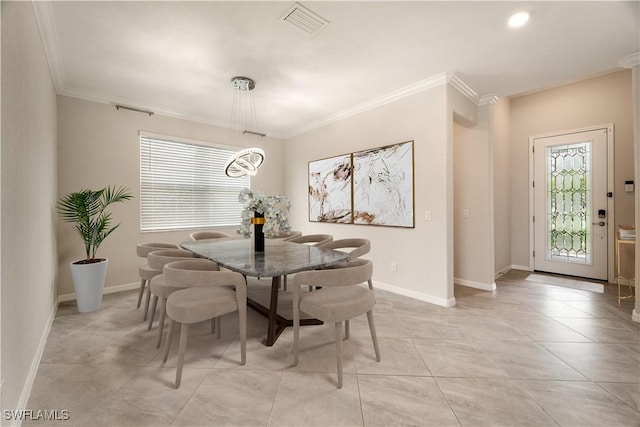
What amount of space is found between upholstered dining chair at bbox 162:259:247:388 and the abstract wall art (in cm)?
271

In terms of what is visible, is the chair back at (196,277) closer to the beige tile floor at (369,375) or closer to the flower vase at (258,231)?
the beige tile floor at (369,375)

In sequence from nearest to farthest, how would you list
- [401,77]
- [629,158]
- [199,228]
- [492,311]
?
[492,311] < [401,77] < [629,158] < [199,228]

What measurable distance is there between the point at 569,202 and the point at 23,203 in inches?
267

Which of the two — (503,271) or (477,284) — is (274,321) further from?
(503,271)

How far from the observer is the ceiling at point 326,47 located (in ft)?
7.00

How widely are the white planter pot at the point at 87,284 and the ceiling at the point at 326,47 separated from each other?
2.26 m

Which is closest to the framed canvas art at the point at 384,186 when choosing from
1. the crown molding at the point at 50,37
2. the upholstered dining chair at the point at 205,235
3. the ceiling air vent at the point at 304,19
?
the ceiling air vent at the point at 304,19

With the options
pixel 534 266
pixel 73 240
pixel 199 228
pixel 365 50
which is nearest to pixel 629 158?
pixel 534 266

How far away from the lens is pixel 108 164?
12.3 ft

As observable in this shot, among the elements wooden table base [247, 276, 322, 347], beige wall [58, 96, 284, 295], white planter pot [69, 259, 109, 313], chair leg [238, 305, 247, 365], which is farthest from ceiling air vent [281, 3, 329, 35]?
white planter pot [69, 259, 109, 313]

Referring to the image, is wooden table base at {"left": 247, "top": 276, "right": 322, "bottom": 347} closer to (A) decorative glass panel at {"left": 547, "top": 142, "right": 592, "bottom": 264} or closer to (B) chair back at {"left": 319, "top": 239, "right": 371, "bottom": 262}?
(B) chair back at {"left": 319, "top": 239, "right": 371, "bottom": 262}

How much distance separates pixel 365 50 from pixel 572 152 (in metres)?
4.17

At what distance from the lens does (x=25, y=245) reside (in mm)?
1844

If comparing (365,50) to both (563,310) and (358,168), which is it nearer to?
(358,168)
